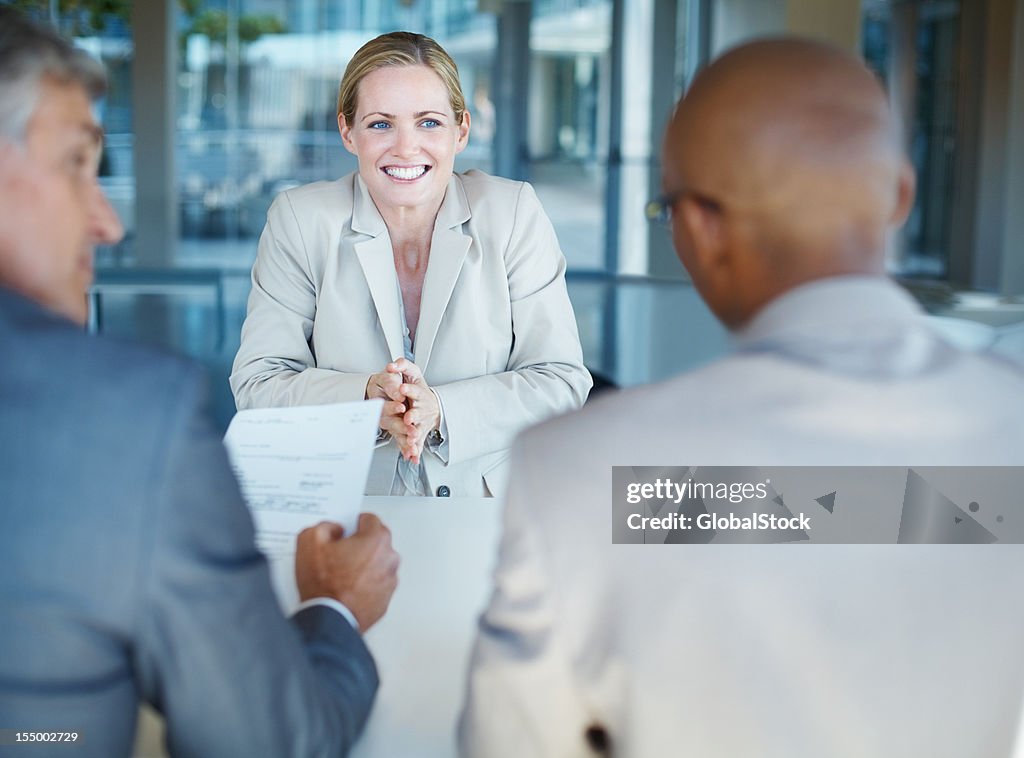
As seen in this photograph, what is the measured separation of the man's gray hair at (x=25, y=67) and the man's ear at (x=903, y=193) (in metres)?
0.77

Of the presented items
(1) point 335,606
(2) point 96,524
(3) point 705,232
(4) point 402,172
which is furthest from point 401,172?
(2) point 96,524

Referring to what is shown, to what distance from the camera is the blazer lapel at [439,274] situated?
2320 mm

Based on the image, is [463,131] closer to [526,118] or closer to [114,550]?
[114,550]

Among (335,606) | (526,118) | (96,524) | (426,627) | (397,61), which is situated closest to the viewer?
(96,524)

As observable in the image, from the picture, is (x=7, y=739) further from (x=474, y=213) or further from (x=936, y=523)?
(x=474, y=213)

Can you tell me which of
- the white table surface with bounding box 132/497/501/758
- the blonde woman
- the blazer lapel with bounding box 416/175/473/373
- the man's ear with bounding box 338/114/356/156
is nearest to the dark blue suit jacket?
the white table surface with bounding box 132/497/501/758

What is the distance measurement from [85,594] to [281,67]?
11.1m

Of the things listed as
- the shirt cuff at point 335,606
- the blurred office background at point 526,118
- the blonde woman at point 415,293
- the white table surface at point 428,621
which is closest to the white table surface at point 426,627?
the white table surface at point 428,621

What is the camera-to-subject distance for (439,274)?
7.67 ft

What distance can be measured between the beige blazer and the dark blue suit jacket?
131 cm

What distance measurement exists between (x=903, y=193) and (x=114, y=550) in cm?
77

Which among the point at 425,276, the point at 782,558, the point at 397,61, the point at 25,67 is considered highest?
the point at 397,61

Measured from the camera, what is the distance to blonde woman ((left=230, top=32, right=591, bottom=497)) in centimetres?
228

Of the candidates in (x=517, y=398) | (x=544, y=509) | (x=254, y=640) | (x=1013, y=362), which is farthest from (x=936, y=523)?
(x=517, y=398)
